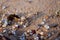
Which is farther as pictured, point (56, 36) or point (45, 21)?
point (45, 21)

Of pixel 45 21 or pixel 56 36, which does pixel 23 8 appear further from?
pixel 56 36

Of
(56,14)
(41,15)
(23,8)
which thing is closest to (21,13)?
(23,8)

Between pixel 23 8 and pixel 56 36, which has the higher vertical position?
pixel 23 8

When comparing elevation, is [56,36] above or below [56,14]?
below

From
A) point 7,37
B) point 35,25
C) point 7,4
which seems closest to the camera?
point 7,37

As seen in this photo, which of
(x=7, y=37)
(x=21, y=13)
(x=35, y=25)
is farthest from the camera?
(x=21, y=13)

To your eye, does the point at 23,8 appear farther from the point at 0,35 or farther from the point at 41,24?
the point at 0,35

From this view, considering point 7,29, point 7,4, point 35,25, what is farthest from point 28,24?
point 7,4

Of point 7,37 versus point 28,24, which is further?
point 28,24

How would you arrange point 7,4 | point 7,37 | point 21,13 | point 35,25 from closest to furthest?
point 7,37 → point 35,25 → point 21,13 → point 7,4
